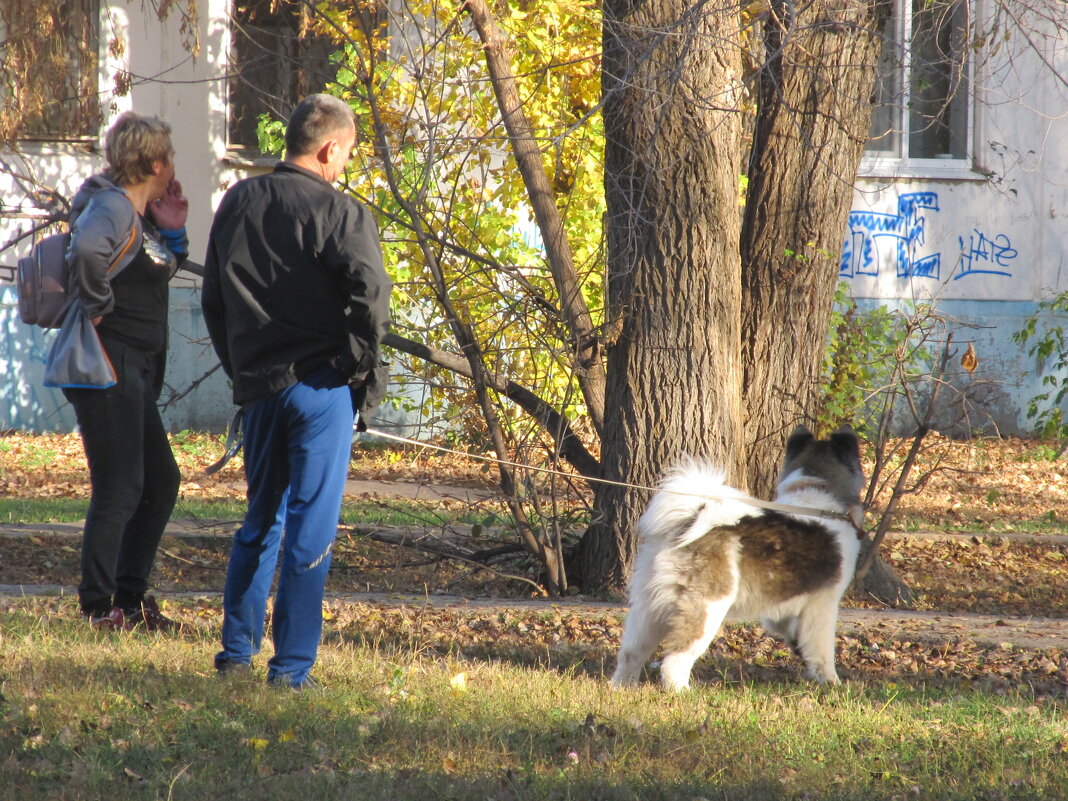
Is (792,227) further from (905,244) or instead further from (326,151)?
(905,244)

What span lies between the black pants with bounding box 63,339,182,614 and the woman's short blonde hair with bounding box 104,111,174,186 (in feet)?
2.33

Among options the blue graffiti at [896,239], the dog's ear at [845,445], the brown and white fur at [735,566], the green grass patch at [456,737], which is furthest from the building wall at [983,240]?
the green grass patch at [456,737]

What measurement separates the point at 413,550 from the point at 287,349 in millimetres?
4398

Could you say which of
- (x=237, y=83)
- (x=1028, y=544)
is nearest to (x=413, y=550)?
(x=1028, y=544)

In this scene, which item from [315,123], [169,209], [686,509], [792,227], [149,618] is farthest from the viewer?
[792,227]

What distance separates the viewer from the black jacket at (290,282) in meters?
3.92

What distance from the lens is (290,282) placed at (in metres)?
3.98

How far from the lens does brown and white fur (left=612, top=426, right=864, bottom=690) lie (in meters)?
4.89

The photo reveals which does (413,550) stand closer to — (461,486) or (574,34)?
(461,486)

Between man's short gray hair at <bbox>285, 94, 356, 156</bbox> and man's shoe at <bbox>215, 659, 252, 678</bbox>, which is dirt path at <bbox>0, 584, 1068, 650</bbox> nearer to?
man's shoe at <bbox>215, 659, 252, 678</bbox>

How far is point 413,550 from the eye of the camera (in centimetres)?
820

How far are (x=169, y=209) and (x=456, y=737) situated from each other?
104 inches

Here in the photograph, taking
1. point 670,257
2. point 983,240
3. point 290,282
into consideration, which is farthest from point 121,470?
point 983,240

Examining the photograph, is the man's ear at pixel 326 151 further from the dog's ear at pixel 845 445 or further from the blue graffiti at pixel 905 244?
the blue graffiti at pixel 905 244
